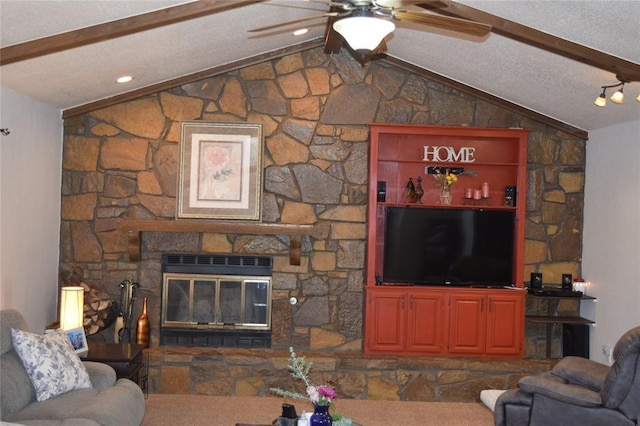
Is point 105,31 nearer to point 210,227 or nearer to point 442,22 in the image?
point 442,22

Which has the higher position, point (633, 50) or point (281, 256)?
point (633, 50)

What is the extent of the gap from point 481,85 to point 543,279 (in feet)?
6.77

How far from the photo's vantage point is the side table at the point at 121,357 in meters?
5.35

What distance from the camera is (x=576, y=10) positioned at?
431 cm

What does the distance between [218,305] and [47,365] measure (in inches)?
98.7

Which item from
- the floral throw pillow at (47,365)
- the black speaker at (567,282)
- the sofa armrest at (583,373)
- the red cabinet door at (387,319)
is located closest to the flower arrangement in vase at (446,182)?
the red cabinet door at (387,319)

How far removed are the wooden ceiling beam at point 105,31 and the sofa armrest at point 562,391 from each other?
311cm

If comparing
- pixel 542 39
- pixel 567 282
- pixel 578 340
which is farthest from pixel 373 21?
pixel 578 340

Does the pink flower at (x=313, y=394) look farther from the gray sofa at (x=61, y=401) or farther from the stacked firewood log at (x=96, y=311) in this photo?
the stacked firewood log at (x=96, y=311)

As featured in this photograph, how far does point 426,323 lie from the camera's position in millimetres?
6773

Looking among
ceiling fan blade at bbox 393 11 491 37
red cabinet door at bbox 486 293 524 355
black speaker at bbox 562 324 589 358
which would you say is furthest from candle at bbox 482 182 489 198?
ceiling fan blade at bbox 393 11 491 37

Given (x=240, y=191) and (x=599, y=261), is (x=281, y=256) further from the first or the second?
(x=599, y=261)

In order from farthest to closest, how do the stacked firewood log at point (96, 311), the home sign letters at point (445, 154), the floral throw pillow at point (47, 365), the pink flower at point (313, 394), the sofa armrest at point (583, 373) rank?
1. the home sign letters at point (445, 154)
2. the stacked firewood log at point (96, 311)
3. the sofa armrest at point (583, 373)
4. the floral throw pillow at point (47, 365)
5. the pink flower at point (313, 394)

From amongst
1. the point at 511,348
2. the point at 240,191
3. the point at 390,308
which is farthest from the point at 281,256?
the point at 511,348
